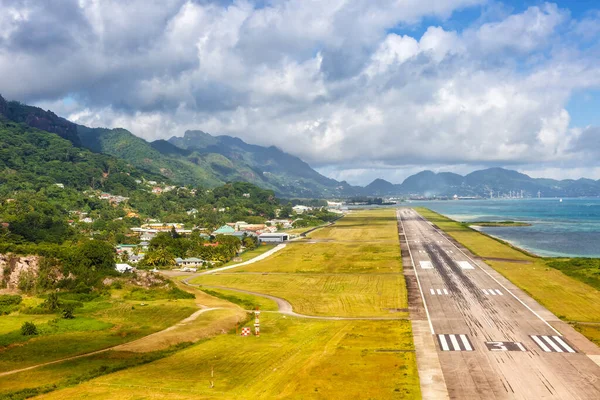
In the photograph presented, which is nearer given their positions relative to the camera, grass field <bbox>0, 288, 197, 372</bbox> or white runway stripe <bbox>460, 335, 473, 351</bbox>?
grass field <bbox>0, 288, 197, 372</bbox>

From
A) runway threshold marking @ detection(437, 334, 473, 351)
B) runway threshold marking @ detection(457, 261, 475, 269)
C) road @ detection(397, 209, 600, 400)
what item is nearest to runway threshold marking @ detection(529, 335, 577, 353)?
road @ detection(397, 209, 600, 400)

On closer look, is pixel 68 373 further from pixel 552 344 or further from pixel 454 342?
pixel 552 344

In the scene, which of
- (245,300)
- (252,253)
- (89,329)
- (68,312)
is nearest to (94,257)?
(68,312)

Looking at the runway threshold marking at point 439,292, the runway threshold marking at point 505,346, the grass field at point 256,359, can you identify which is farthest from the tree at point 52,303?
the runway threshold marking at point 439,292

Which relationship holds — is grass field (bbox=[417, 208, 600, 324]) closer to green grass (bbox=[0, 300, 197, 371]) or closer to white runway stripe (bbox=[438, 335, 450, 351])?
white runway stripe (bbox=[438, 335, 450, 351])

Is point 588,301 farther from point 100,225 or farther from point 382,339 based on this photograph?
point 100,225

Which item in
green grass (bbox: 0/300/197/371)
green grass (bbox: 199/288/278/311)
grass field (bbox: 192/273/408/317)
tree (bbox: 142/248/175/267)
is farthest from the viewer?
tree (bbox: 142/248/175/267)
